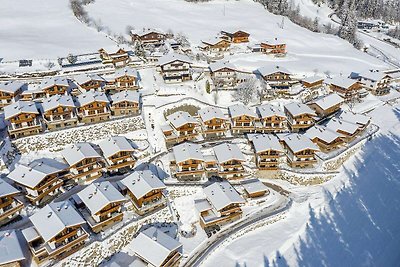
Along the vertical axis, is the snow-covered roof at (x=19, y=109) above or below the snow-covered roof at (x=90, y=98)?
below

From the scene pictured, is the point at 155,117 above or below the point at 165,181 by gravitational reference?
above

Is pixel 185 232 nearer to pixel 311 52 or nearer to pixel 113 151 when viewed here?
pixel 113 151

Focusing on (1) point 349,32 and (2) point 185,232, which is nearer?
(2) point 185,232

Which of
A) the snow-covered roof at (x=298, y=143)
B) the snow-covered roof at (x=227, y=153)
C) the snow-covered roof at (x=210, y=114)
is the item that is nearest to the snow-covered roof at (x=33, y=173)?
the snow-covered roof at (x=227, y=153)

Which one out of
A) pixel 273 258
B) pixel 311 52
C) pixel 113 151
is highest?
pixel 311 52

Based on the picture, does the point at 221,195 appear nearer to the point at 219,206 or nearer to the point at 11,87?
the point at 219,206

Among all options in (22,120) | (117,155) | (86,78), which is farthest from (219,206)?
(86,78)

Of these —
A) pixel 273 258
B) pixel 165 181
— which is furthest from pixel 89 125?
pixel 273 258

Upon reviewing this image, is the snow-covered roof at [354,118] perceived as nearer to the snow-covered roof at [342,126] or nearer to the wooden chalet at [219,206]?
the snow-covered roof at [342,126]
